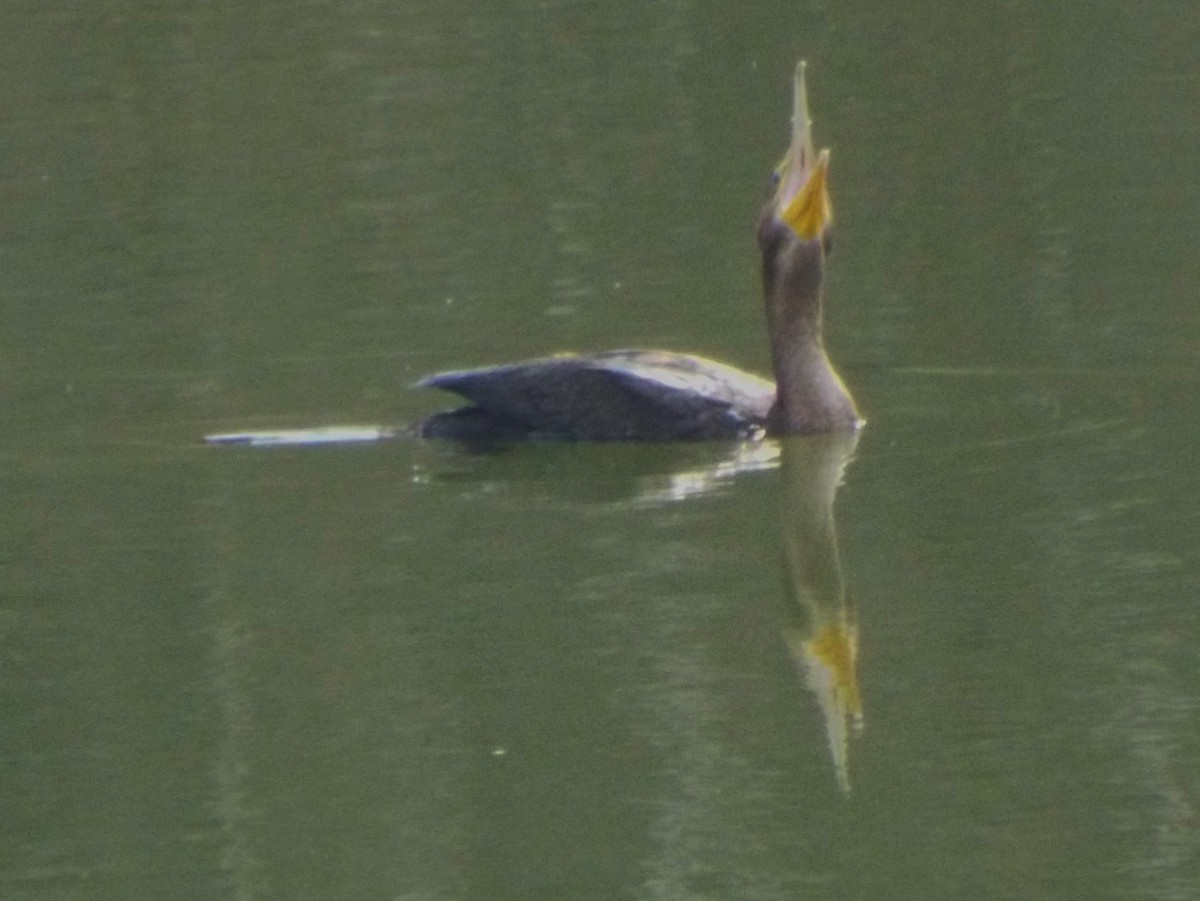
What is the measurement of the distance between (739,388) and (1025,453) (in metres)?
1.27

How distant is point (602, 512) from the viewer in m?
11.1

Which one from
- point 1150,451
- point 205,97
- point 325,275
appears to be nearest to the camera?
point 1150,451

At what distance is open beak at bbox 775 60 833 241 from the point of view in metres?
12.2

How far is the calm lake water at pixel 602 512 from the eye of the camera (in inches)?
309

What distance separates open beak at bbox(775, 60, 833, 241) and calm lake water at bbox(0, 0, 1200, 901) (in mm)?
721

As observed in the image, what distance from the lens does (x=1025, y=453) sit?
37.5ft

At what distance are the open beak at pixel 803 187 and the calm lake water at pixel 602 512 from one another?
0.72 meters

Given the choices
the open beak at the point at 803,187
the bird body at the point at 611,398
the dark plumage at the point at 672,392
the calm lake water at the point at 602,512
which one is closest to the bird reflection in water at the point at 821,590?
the calm lake water at the point at 602,512

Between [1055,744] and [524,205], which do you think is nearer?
[1055,744]

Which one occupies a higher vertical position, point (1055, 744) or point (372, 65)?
point (372, 65)

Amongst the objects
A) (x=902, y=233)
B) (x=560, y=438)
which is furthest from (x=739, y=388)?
(x=902, y=233)

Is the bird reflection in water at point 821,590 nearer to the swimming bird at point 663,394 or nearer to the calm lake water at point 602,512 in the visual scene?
the calm lake water at point 602,512

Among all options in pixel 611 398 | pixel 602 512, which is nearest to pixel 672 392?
pixel 611 398

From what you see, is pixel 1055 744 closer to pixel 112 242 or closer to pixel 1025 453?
pixel 1025 453
